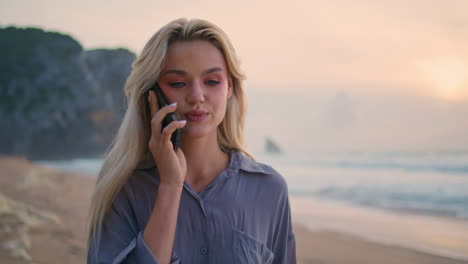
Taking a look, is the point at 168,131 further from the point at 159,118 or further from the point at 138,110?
the point at 138,110

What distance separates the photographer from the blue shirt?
194 cm

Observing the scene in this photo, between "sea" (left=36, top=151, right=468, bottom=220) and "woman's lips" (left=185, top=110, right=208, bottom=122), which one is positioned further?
"sea" (left=36, top=151, right=468, bottom=220)

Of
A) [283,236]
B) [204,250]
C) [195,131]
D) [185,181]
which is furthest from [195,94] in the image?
[283,236]

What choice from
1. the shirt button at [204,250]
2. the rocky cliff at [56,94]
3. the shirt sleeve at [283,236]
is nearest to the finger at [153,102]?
the shirt button at [204,250]

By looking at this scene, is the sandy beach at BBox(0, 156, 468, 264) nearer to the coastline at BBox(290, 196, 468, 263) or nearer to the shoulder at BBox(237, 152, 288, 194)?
the coastline at BBox(290, 196, 468, 263)

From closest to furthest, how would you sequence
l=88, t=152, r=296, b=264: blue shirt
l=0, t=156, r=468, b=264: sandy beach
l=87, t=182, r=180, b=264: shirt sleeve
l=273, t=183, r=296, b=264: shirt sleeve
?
1. l=87, t=182, r=180, b=264: shirt sleeve
2. l=88, t=152, r=296, b=264: blue shirt
3. l=273, t=183, r=296, b=264: shirt sleeve
4. l=0, t=156, r=468, b=264: sandy beach

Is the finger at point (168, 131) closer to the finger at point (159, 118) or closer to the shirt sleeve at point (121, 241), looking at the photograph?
the finger at point (159, 118)

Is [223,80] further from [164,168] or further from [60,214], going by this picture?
[60,214]

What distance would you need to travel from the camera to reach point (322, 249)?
229 inches

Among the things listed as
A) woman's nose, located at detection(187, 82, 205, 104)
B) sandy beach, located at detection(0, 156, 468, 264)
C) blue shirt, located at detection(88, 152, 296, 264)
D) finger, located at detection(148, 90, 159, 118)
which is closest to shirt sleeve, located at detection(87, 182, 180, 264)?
blue shirt, located at detection(88, 152, 296, 264)

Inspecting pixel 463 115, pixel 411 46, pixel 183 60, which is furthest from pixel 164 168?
pixel 463 115

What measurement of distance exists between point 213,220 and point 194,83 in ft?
2.16

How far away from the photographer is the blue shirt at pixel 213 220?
1.94 metres

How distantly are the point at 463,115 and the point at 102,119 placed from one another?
1484 centimetres
